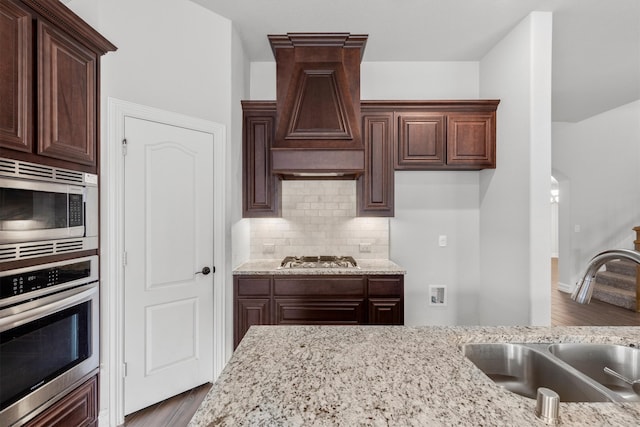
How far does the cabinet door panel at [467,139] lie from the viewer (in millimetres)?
3029

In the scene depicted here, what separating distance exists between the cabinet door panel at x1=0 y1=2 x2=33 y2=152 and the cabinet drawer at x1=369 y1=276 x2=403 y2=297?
2.45 meters

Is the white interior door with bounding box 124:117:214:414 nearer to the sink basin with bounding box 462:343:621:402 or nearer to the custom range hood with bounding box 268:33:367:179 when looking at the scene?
the custom range hood with bounding box 268:33:367:179

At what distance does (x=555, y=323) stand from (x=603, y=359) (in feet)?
11.2

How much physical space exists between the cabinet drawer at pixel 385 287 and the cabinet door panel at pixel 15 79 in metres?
2.45

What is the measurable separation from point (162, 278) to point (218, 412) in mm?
1765

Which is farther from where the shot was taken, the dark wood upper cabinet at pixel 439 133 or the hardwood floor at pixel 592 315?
the hardwood floor at pixel 592 315

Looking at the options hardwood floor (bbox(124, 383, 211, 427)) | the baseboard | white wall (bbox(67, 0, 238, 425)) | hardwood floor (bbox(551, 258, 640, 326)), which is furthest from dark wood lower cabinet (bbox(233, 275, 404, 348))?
the baseboard

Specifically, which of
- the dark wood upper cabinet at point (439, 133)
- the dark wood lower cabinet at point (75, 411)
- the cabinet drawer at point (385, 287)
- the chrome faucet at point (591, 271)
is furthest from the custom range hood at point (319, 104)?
the dark wood lower cabinet at point (75, 411)

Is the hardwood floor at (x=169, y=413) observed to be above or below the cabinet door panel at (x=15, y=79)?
below

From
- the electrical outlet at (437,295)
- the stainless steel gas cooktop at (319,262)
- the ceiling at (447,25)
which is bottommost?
the electrical outlet at (437,295)

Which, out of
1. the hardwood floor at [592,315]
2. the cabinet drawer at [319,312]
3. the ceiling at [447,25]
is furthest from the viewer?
the hardwood floor at [592,315]

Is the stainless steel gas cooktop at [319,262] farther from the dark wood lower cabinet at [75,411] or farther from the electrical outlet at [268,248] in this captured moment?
the dark wood lower cabinet at [75,411]

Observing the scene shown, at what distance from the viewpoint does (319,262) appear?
3016 mm

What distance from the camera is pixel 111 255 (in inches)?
81.5
